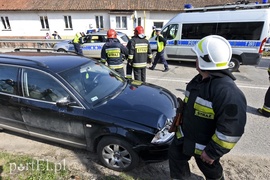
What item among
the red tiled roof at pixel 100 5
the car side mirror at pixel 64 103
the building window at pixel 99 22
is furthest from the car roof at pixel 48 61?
the building window at pixel 99 22

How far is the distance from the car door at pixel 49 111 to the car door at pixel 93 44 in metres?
6.77

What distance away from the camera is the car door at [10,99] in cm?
298

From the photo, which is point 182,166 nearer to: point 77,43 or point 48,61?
point 48,61

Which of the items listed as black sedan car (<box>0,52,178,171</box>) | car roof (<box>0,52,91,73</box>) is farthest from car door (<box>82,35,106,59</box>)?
black sedan car (<box>0,52,178,171</box>)

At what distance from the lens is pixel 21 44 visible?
1470cm

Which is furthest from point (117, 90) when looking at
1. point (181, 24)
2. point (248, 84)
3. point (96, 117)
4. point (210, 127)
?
point (181, 24)

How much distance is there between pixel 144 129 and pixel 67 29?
810 inches

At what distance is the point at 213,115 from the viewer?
63.1 inches

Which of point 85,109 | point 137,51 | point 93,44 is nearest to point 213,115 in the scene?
point 85,109

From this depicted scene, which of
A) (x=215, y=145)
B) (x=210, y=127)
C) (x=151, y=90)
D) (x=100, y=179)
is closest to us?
(x=215, y=145)

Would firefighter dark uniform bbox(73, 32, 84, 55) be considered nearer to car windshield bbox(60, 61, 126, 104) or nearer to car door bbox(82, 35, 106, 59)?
car door bbox(82, 35, 106, 59)

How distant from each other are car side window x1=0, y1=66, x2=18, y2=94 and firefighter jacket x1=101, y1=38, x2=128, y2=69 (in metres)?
2.26

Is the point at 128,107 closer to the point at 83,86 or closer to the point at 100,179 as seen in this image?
the point at 83,86

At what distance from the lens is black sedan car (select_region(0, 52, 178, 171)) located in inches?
97.5
